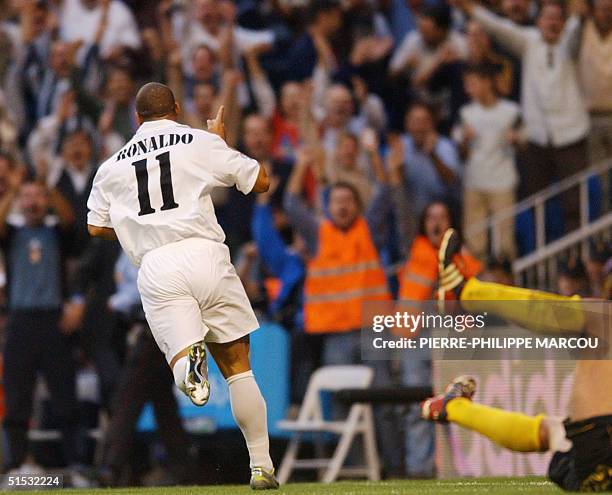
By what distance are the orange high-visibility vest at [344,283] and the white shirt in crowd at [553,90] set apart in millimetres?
2270

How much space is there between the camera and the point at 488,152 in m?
13.7

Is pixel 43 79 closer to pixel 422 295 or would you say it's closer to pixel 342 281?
pixel 342 281

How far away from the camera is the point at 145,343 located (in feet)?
38.9

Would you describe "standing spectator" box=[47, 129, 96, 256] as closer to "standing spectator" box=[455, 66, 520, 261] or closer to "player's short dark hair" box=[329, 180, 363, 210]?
"player's short dark hair" box=[329, 180, 363, 210]

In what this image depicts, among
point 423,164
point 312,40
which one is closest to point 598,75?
point 423,164

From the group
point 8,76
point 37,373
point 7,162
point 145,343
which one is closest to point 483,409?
point 145,343

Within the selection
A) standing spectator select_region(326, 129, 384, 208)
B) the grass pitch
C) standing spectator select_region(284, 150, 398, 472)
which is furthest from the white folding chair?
the grass pitch

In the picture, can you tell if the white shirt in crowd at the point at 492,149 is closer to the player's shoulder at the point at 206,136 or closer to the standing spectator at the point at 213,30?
the standing spectator at the point at 213,30

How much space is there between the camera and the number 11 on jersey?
7.81 m

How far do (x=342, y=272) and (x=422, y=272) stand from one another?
0.81 m

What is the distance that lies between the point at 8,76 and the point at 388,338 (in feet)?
20.6

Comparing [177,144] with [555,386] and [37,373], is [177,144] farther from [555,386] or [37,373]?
[37,373]

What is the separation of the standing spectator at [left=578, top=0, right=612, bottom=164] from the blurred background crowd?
0.02 metres

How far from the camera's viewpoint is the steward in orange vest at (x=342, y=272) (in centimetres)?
1237
